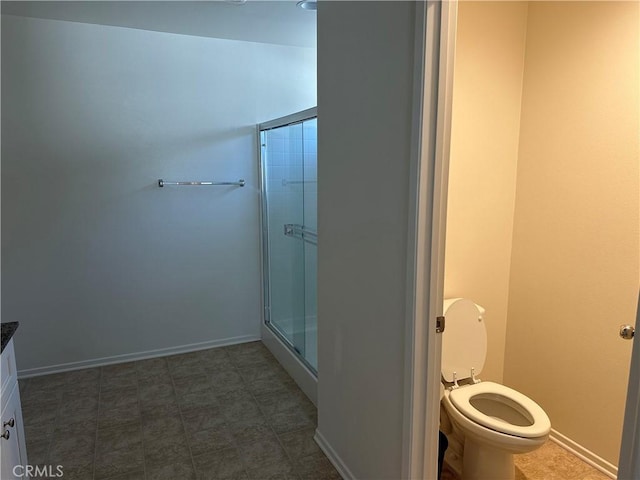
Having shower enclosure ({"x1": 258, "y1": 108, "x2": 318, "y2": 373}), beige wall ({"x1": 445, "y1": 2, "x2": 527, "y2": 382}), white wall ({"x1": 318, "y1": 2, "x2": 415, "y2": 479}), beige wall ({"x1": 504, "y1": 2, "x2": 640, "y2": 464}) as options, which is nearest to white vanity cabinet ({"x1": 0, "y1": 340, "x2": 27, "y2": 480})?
white wall ({"x1": 318, "y1": 2, "x2": 415, "y2": 479})

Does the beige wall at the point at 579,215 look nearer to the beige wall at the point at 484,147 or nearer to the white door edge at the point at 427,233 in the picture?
the beige wall at the point at 484,147

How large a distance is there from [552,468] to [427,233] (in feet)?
5.06

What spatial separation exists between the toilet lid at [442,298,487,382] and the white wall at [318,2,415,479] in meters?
0.48

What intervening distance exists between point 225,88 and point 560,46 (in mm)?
2259

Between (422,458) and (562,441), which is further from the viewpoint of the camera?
(562,441)

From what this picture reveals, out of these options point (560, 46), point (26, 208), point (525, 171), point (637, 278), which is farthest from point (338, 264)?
Answer: point (26, 208)

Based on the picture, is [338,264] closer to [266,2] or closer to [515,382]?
[515,382]

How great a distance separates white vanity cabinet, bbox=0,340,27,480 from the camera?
1.54 meters

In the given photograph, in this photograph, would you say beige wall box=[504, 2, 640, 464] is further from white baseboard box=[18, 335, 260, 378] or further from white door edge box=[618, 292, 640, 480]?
white baseboard box=[18, 335, 260, 378]

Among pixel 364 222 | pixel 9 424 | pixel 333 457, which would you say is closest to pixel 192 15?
pixel 364 222

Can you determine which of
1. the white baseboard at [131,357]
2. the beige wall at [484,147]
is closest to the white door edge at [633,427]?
the beige wall at [484,147]

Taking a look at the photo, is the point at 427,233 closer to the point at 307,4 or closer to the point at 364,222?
the point at 364,222

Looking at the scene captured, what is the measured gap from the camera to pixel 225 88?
135 inches

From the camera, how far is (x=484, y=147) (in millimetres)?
2314
